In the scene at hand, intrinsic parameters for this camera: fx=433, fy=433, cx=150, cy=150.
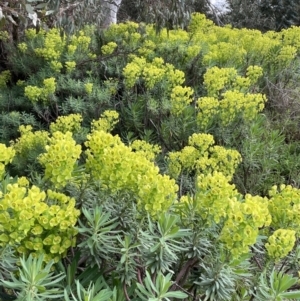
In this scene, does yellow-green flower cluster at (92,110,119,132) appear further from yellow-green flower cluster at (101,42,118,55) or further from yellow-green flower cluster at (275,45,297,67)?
yellow-green flower cluster at (275,45,297,67)

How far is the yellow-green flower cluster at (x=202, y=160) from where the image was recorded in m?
2.64

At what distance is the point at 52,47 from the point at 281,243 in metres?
3.18

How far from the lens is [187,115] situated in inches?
134

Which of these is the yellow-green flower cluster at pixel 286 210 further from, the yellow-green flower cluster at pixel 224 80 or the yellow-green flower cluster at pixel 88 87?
the yellow-green flower cluster at pixel 88 87

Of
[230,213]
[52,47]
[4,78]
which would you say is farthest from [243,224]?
[4,78]

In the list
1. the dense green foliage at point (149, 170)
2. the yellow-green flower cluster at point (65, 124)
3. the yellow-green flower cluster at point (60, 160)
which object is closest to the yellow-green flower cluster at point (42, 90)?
the dense green foliage at point (149, 170)

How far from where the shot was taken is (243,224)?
4.89 ft

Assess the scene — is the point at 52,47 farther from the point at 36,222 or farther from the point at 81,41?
the point at 36,222

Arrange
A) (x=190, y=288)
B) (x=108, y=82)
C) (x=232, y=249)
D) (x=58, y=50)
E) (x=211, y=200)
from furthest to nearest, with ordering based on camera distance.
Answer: (x=58, y=50)
(x=108, y=82)
(x=190, y=288)
(x=211, y=200)
(x=232, y=249)

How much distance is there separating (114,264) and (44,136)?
1.41 metres

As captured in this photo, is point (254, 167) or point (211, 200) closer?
point (211, 200)

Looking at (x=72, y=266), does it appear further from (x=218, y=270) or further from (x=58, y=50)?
(x=58, y=50)

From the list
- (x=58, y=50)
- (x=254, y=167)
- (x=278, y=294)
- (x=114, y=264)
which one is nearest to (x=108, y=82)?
(x=58, y=50)

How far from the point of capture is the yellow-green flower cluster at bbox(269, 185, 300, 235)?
5.82 ft
